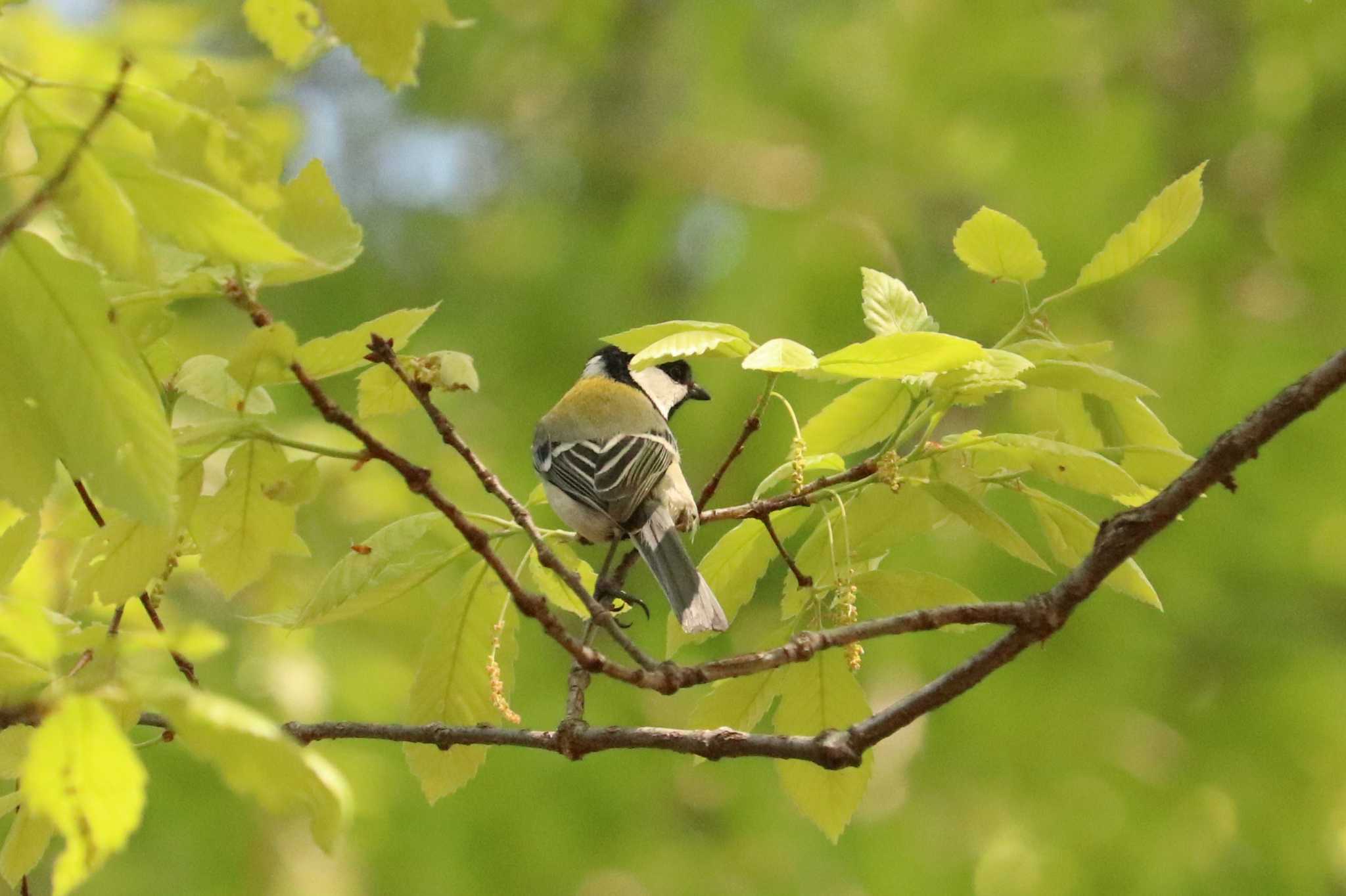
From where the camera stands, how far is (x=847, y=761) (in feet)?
4.95

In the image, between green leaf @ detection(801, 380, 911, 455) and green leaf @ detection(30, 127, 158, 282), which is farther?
green leaf @ detection(801, 380, 911, 455)

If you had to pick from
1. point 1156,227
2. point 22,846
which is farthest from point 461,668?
point 1156,227

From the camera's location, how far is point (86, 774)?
1027 mm

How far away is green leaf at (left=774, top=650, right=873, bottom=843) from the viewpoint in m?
1.77

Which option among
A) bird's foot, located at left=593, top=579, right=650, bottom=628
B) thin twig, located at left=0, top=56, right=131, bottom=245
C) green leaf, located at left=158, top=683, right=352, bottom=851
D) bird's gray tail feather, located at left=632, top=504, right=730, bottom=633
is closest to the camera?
green leaf, located at left=158, top=683, right=352, bottom=851

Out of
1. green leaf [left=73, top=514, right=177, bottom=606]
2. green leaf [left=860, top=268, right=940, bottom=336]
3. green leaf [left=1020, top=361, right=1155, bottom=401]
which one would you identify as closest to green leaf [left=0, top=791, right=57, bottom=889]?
green leaf [left=73, top=514, right=177, bottom=606]

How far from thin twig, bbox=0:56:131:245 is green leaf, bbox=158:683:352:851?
42cm

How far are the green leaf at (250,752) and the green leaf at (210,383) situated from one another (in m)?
0.64

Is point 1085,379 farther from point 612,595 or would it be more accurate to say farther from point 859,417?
point 612,595

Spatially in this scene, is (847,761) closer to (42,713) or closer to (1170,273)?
(42,713)

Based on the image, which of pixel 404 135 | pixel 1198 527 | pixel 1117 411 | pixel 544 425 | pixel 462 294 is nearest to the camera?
pixel 1117 411

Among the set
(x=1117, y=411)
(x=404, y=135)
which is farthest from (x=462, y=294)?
(x=1117, y=411)

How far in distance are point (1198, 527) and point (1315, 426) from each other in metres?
0.68

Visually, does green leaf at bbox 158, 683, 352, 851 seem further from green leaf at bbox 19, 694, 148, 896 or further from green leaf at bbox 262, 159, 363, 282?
green leaf at bbox 262, 159, 363, 282
